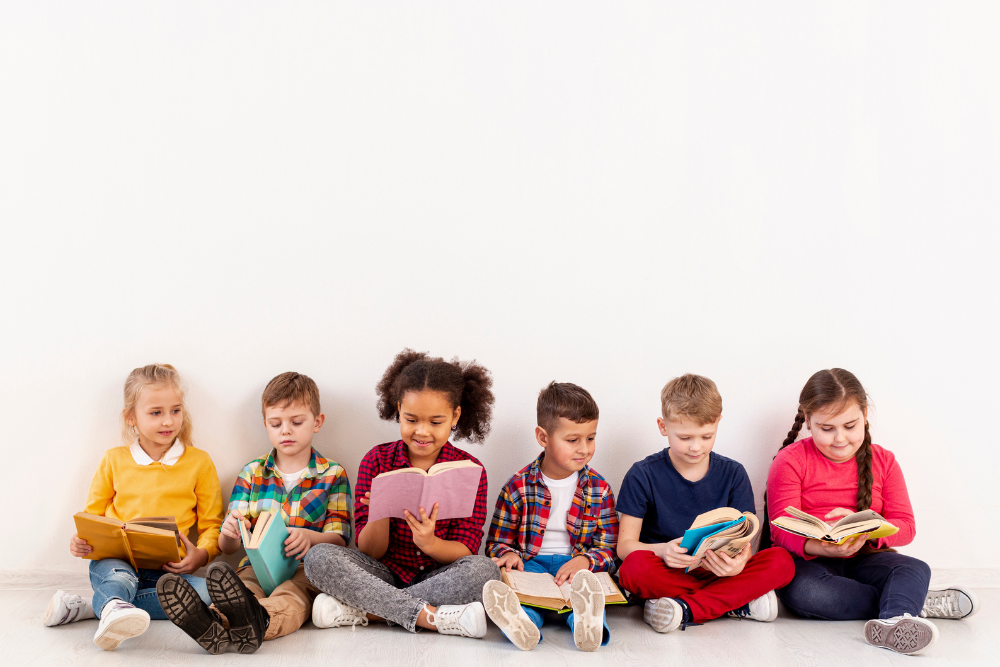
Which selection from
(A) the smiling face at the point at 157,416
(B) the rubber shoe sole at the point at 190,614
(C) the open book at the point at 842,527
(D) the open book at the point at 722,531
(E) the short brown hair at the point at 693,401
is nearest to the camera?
(B) the rubber shoe sole at the point at 190,614

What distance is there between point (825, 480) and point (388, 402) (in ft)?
5.40

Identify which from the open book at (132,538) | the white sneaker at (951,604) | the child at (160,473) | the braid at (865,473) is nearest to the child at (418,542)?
the open book at (132,538)

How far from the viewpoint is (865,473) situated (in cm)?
271

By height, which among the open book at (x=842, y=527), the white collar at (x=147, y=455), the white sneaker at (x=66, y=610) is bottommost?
the white sneaker at (x=66, y=610)

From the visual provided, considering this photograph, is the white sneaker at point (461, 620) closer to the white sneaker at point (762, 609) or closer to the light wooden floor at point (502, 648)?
the light wooden floor at point (502, 648)

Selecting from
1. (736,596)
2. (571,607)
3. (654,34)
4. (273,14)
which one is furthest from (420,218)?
(736,596)

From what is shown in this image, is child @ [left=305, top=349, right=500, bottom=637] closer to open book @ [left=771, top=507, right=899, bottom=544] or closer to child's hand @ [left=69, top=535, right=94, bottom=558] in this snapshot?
child's hand @ [left=69, top=535, right=94, bottom=558]

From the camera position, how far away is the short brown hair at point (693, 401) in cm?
254

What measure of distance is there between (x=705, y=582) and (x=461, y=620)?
33.3 inches

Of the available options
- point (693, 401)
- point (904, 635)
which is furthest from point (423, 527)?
point (904, 635)

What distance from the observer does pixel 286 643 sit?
2.13 m

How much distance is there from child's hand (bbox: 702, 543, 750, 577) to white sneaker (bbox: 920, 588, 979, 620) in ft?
2.20

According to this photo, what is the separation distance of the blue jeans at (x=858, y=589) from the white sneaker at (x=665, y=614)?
47cm

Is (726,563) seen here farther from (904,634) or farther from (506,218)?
(506,218)
